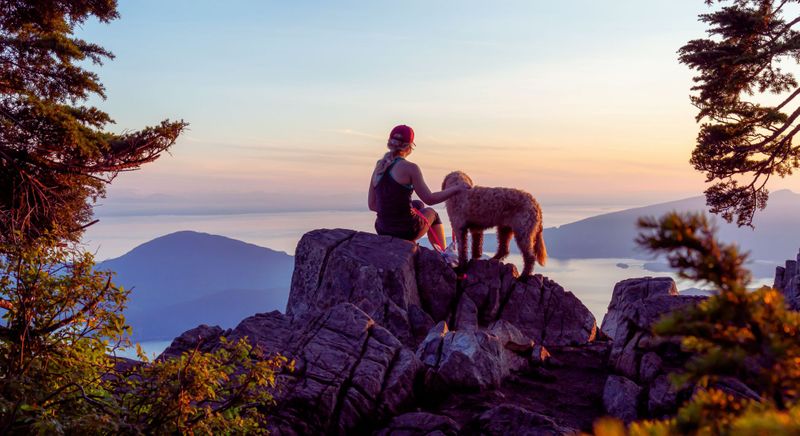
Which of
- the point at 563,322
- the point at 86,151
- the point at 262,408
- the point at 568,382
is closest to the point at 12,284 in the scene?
the point at 262,408

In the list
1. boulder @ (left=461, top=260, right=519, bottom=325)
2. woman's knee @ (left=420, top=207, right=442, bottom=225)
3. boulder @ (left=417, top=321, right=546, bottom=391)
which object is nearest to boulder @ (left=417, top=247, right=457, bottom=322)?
boulder @ (left=461, top=260, right=519, bottom=325)

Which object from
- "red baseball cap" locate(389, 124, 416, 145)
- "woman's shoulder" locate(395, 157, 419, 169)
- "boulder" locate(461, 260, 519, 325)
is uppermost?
"red baseball cap" locate(389, 124, 416, 145)

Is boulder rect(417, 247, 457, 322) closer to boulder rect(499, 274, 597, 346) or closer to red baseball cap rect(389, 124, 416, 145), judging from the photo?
boulder rect(499, 274, 597, 346)

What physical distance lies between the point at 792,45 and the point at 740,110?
9.43 ft

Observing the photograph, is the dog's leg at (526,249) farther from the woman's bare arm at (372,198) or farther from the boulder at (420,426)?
the boulder at (420,426)

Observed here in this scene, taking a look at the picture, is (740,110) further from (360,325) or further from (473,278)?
(360,325)

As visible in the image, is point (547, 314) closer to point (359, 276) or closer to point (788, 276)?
point (359, 276)

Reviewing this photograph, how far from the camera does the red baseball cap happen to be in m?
12.6

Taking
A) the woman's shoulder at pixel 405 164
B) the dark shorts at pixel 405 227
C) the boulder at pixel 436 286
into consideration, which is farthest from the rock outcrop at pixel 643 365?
the woman's shoulder at pixel 405 164

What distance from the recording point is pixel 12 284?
612 cm

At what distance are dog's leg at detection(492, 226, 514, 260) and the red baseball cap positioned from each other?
258 centimetres

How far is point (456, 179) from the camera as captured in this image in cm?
1290

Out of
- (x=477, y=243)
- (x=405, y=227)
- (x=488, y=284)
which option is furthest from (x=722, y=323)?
(x=477, y=243)

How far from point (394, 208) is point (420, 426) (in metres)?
6.44
